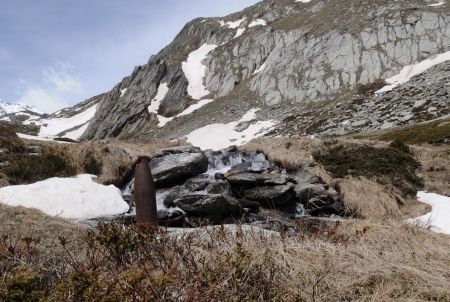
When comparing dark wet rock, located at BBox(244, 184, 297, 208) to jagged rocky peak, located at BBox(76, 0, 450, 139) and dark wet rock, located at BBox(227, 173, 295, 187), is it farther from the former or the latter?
jagged rocky peak, located at BBox(76, 0, 450, 139)

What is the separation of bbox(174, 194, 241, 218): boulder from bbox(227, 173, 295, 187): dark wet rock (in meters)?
2.73

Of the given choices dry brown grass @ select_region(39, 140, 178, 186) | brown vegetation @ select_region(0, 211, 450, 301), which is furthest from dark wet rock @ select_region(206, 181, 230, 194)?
brown vegetation @ select_region(0, 211, 450, 301)

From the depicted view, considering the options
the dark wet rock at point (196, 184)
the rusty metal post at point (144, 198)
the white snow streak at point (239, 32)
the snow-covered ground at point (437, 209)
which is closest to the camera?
the rusty metal post at point (144, 198)

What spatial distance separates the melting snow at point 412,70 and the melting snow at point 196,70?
37.2 m

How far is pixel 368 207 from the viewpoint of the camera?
13648 mm

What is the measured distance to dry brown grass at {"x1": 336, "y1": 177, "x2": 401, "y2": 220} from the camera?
13469mm

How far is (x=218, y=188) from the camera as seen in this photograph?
14703 millimetres

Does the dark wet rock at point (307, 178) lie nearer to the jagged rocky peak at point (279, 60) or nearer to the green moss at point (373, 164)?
the green moss at point (373, 164)

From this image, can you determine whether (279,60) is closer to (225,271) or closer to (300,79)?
(300,79)

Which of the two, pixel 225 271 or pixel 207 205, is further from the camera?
pixel 207 205

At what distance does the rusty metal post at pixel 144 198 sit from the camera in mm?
6416

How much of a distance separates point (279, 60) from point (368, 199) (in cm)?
6347

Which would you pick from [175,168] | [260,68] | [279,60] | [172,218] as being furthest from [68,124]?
[172,218]

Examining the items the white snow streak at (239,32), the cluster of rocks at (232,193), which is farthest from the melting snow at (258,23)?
the cluster of rocks at (232,193)
